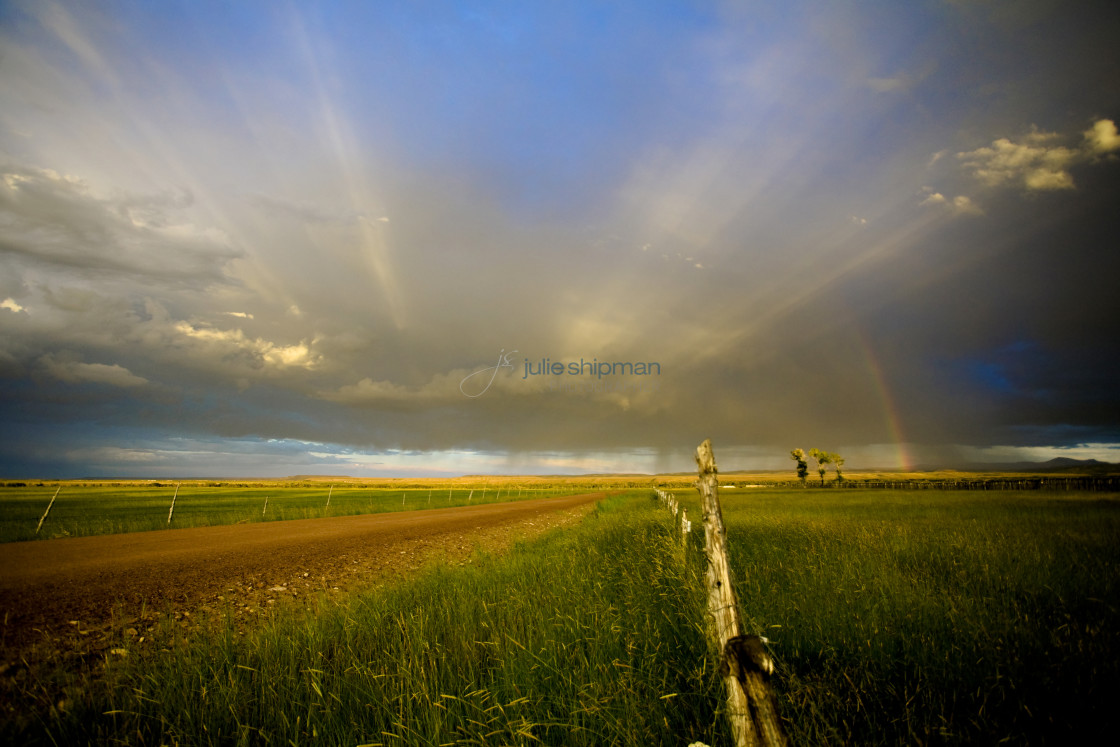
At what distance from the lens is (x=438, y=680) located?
4.12m

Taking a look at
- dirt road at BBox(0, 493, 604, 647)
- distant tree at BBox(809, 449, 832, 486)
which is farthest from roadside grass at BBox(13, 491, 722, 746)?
distant tree at BBox(809, 449, 832, 486)

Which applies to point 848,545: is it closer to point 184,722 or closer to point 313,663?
point 313,663

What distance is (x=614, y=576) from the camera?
7254 mm

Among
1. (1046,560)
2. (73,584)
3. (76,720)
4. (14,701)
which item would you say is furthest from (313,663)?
(1046,560)

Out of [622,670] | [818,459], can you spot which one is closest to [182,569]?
[622,670]

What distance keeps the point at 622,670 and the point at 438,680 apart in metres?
1.66

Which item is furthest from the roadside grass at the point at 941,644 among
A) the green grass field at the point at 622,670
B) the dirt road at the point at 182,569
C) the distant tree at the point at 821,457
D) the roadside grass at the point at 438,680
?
the distant tree at the point at 821,457

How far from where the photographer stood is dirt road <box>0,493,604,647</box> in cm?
729

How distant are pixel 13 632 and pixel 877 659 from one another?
1045 cm

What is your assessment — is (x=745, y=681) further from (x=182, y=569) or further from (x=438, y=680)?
(x=182, y=569)

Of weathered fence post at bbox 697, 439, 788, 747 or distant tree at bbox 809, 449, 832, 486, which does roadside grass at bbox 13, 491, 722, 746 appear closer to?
weathered fence post at bbox 697, 439, 788, 747

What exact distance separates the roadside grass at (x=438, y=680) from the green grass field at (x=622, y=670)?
0.08ft

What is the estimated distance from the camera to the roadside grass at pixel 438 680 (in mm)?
3270

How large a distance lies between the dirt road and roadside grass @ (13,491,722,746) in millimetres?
2695
